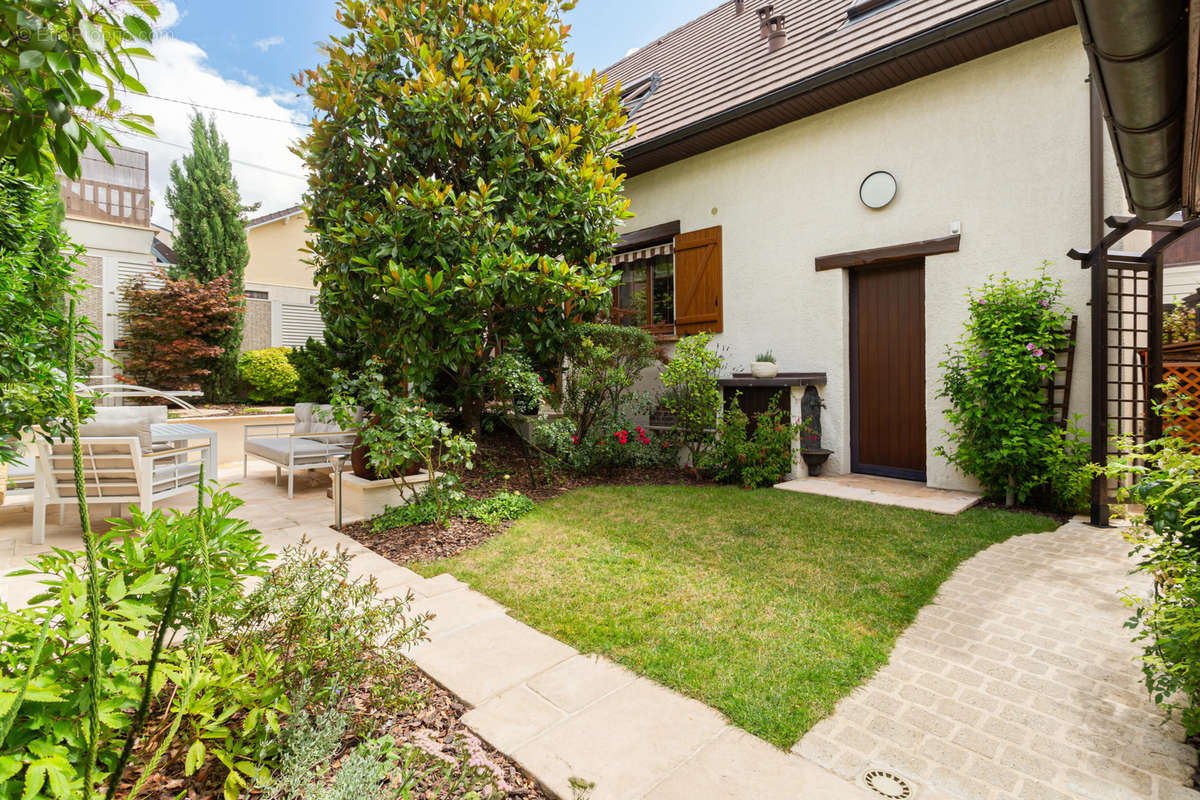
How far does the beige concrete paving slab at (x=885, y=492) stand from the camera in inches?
197

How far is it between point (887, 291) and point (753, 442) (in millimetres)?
2269

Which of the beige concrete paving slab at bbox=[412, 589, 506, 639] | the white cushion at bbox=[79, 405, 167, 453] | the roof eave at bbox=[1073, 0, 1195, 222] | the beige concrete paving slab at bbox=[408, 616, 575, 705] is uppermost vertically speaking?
the roof eave at bbox=[1073, 0, 1195, 222]

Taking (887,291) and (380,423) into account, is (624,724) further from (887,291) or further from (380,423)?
(887,291)

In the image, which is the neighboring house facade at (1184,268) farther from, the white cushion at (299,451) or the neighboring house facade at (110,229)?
the neighboring house facade at (110,229)

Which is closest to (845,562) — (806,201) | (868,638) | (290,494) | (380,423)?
(868,638)

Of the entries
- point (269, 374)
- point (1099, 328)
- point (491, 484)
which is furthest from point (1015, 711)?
point (269, 374)

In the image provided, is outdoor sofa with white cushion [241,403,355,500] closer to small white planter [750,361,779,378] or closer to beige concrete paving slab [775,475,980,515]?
small white planter [750,361,779,378]

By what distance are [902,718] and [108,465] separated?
541cm

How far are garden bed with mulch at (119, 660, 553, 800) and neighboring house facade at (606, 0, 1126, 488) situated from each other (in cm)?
511

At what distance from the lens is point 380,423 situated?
14.9ft

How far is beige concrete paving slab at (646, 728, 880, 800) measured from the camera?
1.67 meters

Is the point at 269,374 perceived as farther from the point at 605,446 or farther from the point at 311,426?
the point at 605,446

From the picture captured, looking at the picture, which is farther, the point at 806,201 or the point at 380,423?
the point at 806,201

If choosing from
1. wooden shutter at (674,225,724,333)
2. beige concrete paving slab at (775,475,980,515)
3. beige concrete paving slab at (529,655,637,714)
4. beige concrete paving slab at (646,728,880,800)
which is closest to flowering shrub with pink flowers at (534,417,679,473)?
beige concrete paving slab at (775,475,980,515)
